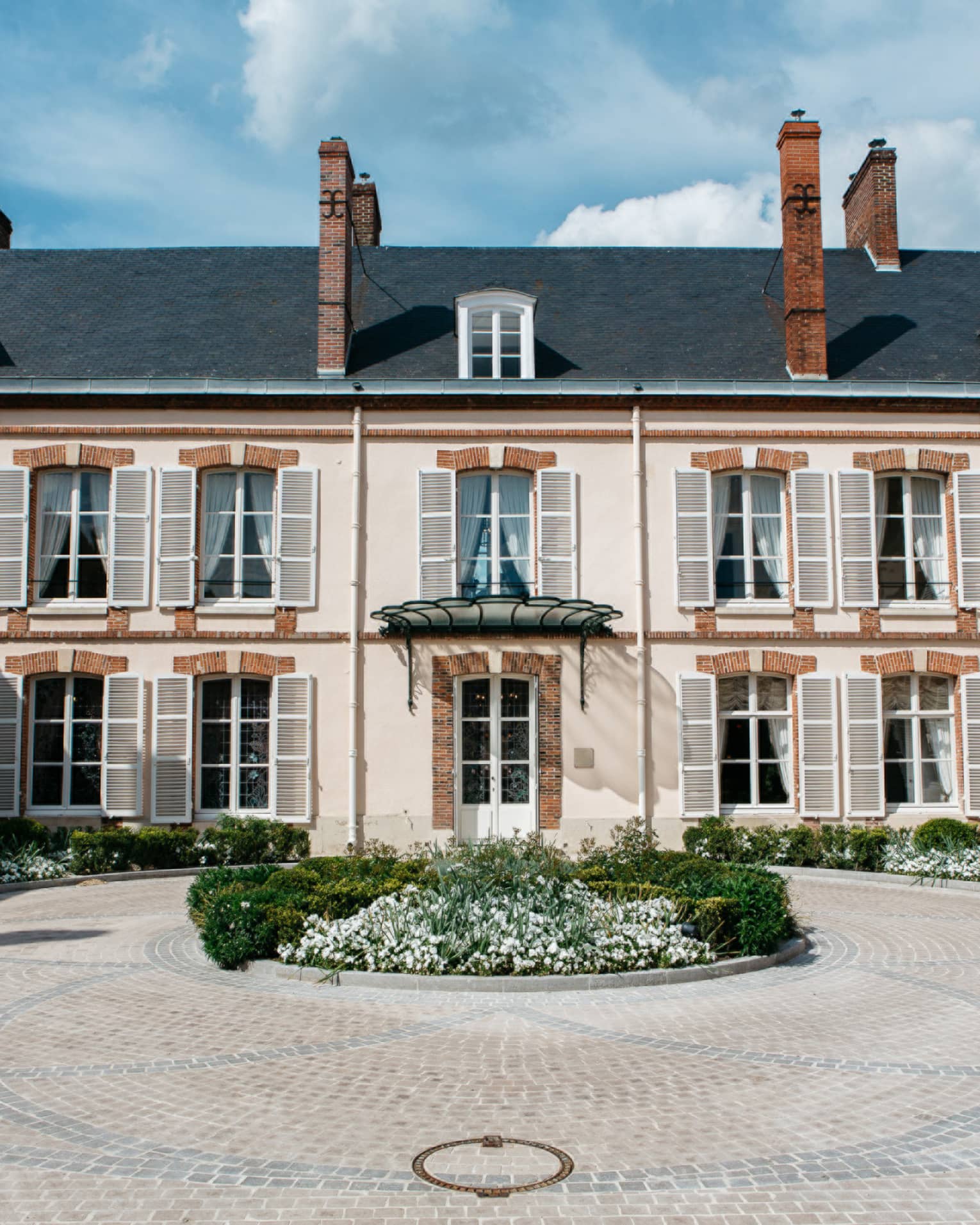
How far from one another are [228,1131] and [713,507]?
13163 millimetres

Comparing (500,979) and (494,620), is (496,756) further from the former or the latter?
(500,979)

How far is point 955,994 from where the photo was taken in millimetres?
8039

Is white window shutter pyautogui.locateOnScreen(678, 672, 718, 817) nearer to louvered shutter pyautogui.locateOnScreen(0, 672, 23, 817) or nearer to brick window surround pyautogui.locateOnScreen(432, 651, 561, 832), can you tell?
brick window surround pyautogui.locateOnScreen(432, 651, 561, 832)

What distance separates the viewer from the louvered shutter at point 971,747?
16.4 metres

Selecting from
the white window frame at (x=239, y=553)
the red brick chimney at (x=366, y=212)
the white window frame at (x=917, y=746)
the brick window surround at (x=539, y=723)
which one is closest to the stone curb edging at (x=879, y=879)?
the white window frame at (x=917, y=746)

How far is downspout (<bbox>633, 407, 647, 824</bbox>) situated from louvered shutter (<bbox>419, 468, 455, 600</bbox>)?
8.72 ft

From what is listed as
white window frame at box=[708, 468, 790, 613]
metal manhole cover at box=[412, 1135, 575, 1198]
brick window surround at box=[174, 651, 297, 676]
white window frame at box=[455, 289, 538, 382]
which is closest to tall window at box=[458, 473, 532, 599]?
white window frame at box=[455, 289, 538, 382]

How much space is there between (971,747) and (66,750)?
12935mm

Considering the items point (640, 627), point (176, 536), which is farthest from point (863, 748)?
point (176, 536)

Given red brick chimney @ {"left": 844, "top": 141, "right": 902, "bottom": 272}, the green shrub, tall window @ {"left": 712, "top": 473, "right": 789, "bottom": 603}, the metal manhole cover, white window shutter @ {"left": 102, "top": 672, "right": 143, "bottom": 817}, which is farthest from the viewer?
red brick chimney @ {"left": 844, "top": 141, "right": 902, "bottom": 272}

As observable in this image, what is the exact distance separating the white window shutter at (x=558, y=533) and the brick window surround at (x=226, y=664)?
403cm

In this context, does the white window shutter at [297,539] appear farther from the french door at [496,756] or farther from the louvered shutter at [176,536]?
the french door at [496,756]

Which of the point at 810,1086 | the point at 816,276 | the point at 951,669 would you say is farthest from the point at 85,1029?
the point at 816,276

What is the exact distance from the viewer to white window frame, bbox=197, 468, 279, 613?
16.5 metres
